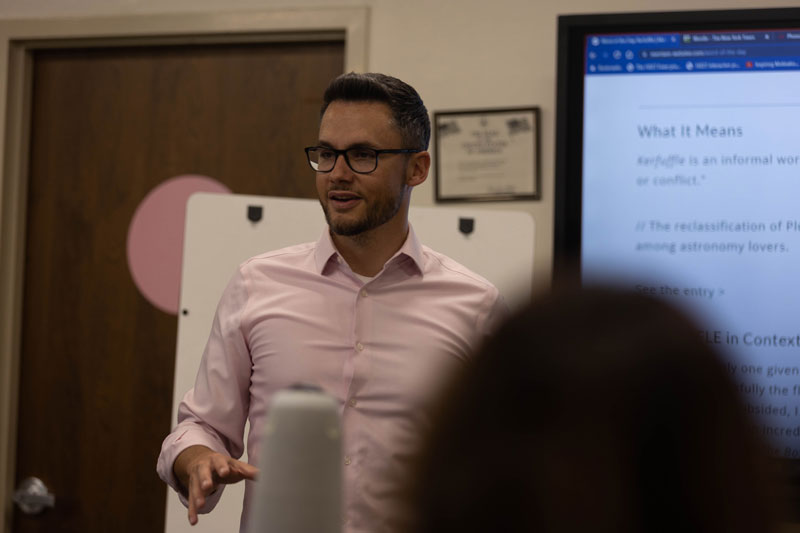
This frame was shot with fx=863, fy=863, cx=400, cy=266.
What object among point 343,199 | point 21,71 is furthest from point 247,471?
point 21,71

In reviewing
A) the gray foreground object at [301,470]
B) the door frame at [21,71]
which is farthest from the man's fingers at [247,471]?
the door frame at [21,71]

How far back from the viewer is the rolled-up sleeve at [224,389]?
60.7 inches

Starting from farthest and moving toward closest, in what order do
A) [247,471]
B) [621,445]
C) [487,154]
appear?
[487,154], [247,471], [621,445]

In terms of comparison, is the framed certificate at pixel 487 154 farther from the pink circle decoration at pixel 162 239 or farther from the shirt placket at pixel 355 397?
the shirt placket at pixel 355 397

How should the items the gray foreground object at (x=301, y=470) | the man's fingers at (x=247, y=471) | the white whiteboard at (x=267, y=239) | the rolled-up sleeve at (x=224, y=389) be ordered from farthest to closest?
the white whiteboard at (x=267, y=239)
the rolled-up sleeve at (x=224, y=389)
the man's fingers at (x=247, y=471)
the gray foreground object at (x=301, y=470)

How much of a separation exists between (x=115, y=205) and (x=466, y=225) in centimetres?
119

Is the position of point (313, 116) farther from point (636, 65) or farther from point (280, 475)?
point (280, 475)

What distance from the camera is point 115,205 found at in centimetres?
272

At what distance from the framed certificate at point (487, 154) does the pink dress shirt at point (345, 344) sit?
26.7 inches

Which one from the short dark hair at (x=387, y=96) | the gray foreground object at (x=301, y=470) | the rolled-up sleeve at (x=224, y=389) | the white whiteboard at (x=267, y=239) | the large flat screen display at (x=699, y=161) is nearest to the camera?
the gray foreground object at (x=301, y=470)

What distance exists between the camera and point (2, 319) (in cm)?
271

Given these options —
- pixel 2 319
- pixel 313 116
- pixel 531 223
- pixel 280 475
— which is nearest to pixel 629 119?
pixel 531 223

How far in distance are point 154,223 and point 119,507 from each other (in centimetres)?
88

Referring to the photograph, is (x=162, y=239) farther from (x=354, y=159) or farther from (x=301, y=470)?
(x=301, y=470)
